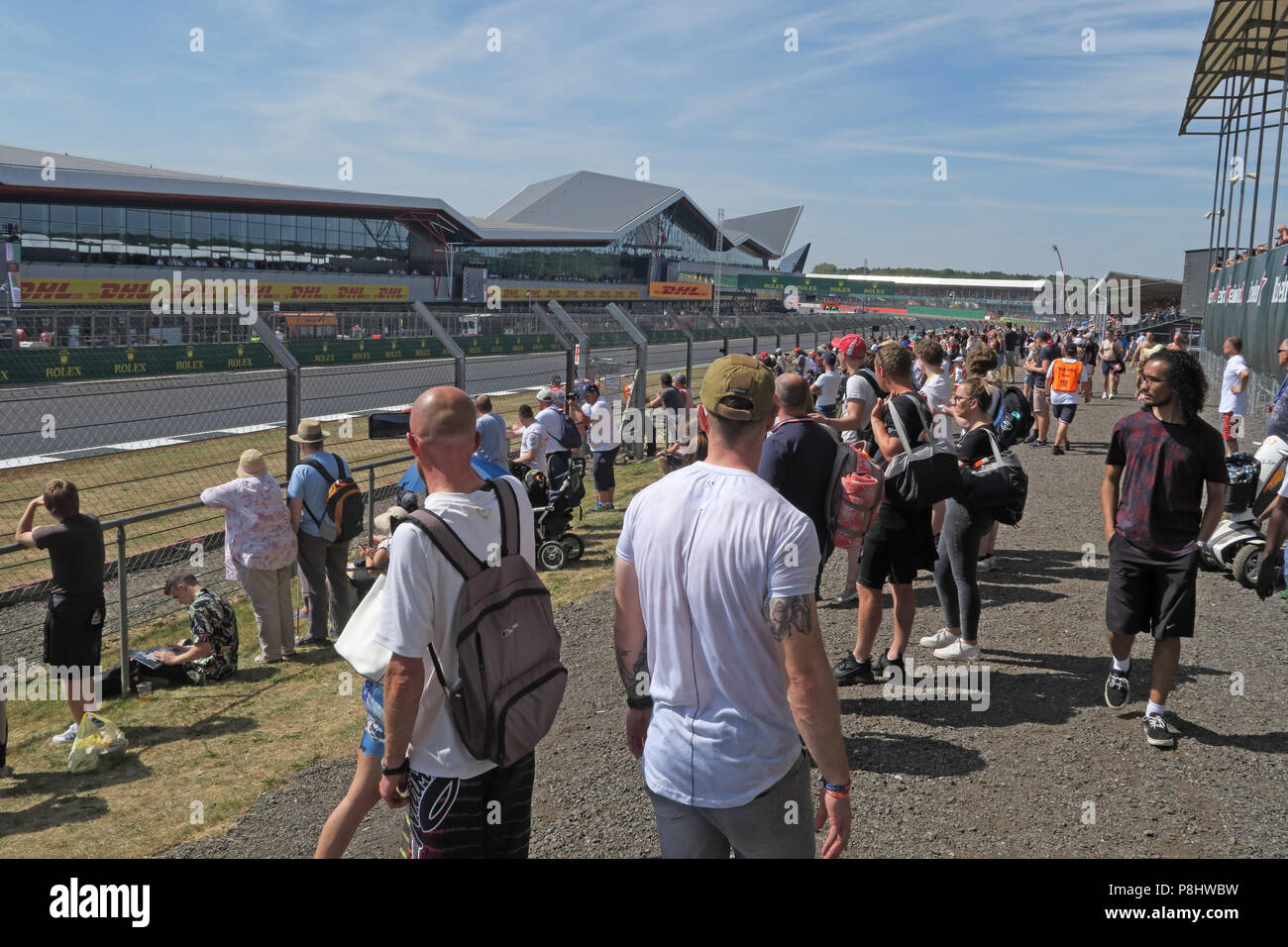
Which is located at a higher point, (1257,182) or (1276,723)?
(1257,182)

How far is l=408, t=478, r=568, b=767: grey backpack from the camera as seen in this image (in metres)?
2.50

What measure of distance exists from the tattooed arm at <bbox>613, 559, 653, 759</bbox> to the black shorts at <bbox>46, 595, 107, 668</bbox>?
4.50 metres

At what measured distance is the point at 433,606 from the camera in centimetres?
246

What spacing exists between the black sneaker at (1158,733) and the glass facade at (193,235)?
51105 millimetres

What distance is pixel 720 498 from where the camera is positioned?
2.23m

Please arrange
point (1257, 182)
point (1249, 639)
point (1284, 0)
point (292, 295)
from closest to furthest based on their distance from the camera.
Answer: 1. point (1249, 639)
2. point (1284, 0)
3. point (1257, 182)
4. point (292, 295)

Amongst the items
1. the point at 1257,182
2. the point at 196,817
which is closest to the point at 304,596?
the point at 196,817

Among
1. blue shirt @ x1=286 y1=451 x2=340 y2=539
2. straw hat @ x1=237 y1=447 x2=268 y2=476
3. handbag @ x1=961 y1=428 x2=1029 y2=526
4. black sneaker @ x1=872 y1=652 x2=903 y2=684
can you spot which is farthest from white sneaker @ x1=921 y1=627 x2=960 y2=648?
straw hat @ x1=237 y1=447 x2=268 y2=476

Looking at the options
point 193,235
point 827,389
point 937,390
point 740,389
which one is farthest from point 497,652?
point 193,235

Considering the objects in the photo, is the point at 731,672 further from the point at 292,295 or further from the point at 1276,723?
the point at 292,295

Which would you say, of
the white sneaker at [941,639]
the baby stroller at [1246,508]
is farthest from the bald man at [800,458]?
the baby stroller at [1246,508]

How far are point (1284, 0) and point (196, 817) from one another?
2771 centimetres

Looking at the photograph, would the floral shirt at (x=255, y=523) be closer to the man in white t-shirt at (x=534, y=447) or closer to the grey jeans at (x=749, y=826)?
the man in white t-shirt at (x=534, y=447)
